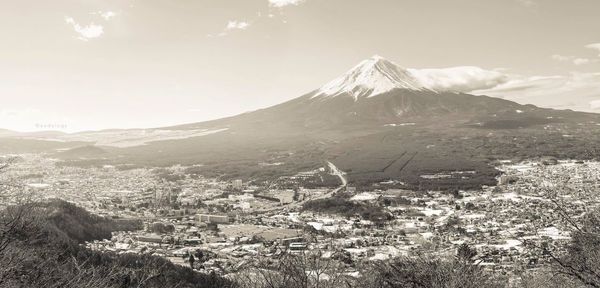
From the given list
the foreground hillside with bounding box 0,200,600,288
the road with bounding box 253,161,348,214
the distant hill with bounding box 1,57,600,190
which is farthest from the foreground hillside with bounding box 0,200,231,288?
the distant hill with bounding box 1,57,600,190

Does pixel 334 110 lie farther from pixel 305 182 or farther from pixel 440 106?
pixel 305 182

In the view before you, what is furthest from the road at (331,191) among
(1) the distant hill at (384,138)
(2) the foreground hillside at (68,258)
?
(2) the foreground hillside at (68,258)

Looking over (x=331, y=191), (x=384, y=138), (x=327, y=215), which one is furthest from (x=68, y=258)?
(x=384, y=138)

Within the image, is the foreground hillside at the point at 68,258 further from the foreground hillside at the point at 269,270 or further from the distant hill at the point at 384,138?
the distant hill at the point at 384,138

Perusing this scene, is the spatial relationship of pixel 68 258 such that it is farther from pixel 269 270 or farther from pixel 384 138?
pixel 384 138

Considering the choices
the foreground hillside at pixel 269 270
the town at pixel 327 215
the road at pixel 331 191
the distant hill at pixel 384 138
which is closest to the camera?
the foreground hillside at pixel 269 270

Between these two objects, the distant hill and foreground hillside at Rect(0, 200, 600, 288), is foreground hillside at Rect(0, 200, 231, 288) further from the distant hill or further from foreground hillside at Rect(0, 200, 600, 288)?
the distant hill

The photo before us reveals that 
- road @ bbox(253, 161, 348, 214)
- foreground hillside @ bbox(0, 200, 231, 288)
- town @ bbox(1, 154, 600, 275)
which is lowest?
road @ bbox(253, 161, 348, 214)

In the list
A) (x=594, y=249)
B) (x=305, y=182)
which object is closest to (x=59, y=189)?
(x=305, y=182)

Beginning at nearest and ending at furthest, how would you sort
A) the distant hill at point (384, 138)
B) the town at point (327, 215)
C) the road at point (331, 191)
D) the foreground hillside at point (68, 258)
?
the foreground hillside at point (68, 258) → the town at point (327, 215) → the road at point (331, 191) → the distant hill at point (384, 138)

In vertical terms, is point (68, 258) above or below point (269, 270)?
below

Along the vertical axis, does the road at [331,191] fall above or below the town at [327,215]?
below

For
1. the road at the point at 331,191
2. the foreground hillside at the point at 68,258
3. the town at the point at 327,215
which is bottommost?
the road at the point at 331,191
